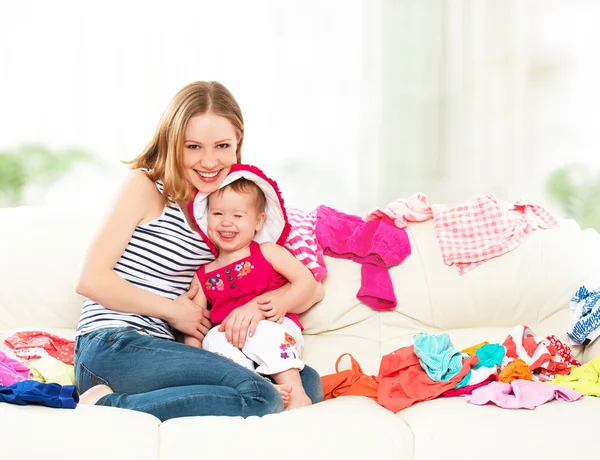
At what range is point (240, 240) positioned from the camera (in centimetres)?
216

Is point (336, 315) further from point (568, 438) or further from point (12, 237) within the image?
point (12, 237)

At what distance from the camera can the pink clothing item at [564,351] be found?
220 centimetres

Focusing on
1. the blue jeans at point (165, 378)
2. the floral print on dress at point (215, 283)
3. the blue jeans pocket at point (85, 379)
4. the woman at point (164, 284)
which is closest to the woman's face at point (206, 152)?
the woman at point (164, 284)

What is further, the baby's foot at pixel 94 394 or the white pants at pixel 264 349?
the white pants at pixel 264 349

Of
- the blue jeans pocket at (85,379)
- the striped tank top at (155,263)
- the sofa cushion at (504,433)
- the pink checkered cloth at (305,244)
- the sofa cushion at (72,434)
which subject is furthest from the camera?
the pink checkered cloth at (305,244)

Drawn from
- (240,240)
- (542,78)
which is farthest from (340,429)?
(542,78)

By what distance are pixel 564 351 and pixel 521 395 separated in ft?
1.22

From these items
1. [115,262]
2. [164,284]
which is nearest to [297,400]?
[164,284]

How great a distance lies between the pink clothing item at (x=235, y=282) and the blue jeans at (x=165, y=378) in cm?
22

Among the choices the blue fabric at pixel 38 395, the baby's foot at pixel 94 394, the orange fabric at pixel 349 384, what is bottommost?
the orange fabric at pixel 349 384

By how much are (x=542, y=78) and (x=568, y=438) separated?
7.41 ft

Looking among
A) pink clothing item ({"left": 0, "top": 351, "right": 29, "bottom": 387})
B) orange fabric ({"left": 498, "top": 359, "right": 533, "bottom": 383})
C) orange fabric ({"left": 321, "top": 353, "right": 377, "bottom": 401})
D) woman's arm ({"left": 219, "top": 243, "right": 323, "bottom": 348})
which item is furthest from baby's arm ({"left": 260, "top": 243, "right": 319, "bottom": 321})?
pink clothing item ({"left": 0, "top": 351, "right": 29, "bottom": 387})

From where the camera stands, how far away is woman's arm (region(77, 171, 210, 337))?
202 centimetres

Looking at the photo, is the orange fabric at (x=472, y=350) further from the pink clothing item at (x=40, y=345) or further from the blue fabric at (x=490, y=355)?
the pink clothing item at (x=40, y=345)
